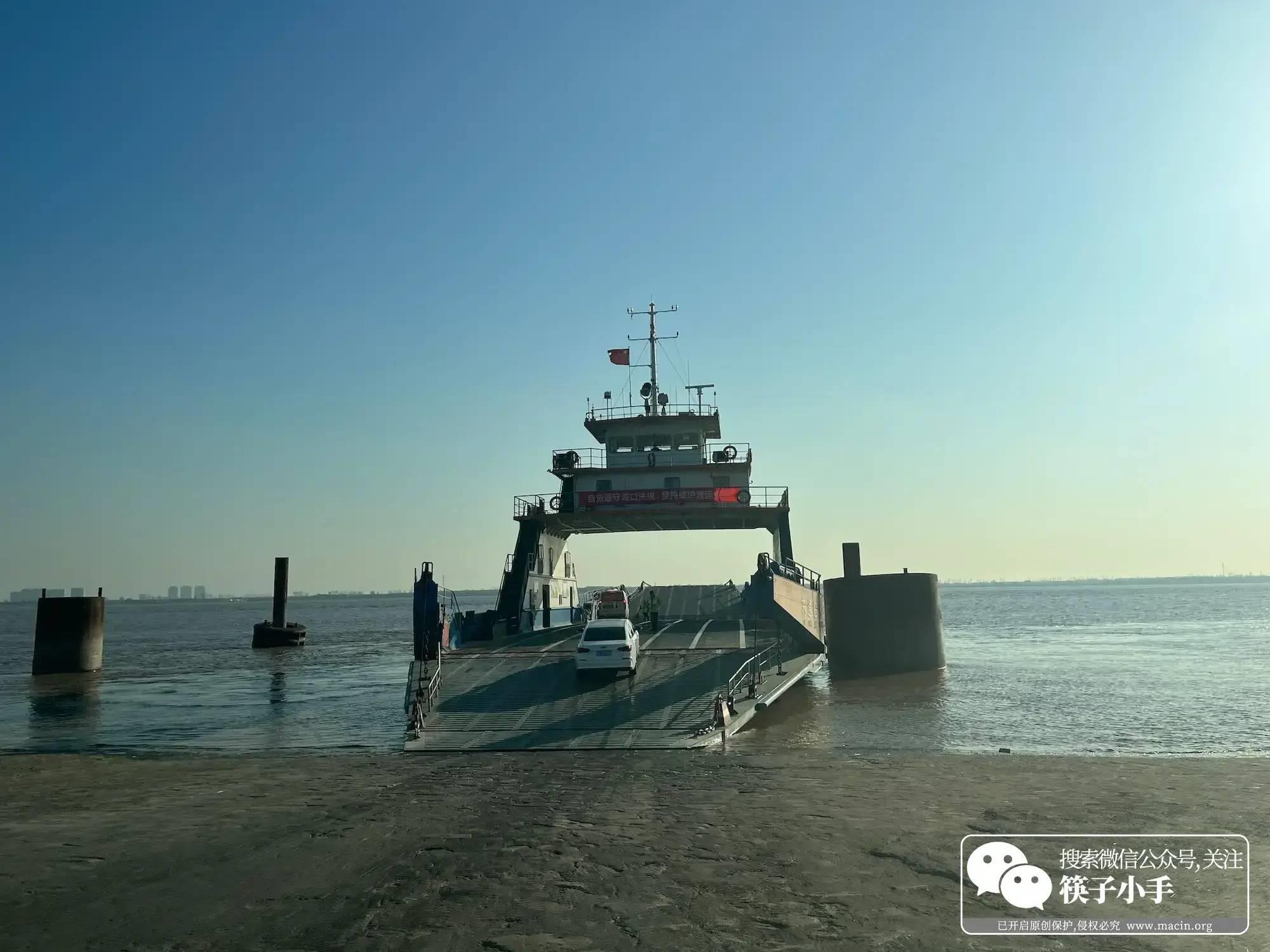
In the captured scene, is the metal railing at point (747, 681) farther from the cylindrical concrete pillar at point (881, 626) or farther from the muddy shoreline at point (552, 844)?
the cylindrical concrete pillar at point (881, 626)

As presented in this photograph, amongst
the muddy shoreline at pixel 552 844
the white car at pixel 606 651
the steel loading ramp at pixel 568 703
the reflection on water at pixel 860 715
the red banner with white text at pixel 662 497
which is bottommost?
the reflection on water at pixel 860 715

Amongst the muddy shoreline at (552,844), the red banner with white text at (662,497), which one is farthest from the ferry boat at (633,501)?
the muddy shoreline at (552,844)

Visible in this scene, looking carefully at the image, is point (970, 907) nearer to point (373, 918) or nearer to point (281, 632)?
point (373, 918)

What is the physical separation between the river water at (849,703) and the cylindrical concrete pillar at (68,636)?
1709 mm

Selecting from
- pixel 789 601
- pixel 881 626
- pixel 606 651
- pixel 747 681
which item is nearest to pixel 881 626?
pixel 881 626

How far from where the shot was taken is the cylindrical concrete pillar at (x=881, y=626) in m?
33.4

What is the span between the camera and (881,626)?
3341 centimetres

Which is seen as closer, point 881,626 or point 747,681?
point 747,681

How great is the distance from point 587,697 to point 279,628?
47.0 m

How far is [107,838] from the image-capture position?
1134cm

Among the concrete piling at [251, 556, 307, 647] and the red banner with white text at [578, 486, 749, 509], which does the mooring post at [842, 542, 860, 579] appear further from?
the concrete piling at [251, 556, 307, 647]

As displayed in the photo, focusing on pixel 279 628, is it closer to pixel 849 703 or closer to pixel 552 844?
pixel 849 703

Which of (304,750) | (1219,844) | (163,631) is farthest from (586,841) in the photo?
(163,631)

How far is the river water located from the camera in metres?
21.0
